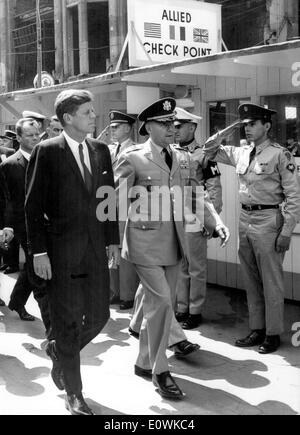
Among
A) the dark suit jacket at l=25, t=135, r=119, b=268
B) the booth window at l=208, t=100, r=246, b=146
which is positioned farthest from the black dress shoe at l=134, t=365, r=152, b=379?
the booth window at l=208, t=100, r=246, b=146

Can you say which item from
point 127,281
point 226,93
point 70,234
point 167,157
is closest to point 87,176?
point 70,234

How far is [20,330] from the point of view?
20.1 ft

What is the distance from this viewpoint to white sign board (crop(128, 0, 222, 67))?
27.4 ft

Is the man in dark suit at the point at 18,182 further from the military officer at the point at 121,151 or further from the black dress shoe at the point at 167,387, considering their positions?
the black dress shoe at the point at 167,387

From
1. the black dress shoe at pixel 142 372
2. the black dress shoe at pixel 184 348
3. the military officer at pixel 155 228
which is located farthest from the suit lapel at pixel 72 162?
the black dress shoe at pixel 184 348

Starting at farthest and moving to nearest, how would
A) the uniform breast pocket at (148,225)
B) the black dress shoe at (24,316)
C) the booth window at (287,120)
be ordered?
1. the booth window at (287,120)
2. the black dress shoe at (24,316)
3. the uniform breast pocket at (148,225)

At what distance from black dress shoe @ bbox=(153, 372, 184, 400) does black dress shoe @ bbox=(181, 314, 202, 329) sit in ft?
5.85

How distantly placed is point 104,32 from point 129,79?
18996 millimetres

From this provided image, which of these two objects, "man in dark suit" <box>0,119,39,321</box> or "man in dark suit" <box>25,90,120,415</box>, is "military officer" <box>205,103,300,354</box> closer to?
"man in dark suit" <box>25,90,120,415</box>

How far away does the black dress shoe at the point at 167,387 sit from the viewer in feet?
13.8

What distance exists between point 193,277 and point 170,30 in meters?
4.16

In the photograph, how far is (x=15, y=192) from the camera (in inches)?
237

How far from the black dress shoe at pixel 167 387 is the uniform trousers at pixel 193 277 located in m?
1.84

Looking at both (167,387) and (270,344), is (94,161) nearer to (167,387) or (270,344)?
(167,387)
